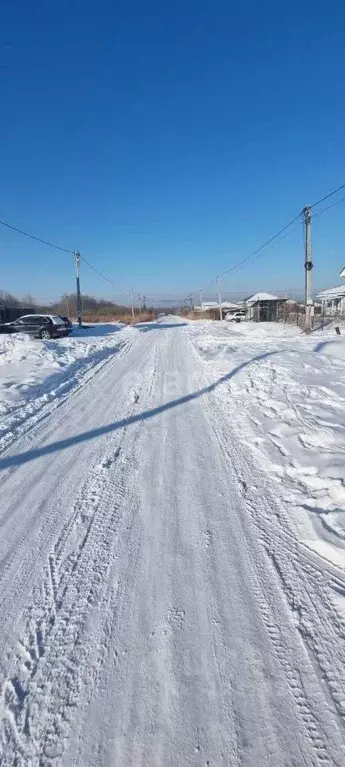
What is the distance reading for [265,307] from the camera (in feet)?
178

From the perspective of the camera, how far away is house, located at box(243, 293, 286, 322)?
50.0 meters

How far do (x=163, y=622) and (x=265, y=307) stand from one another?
55283 millimetres

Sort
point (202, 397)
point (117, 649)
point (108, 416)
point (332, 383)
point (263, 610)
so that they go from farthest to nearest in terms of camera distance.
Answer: point (332, 383) < point (202, 397) < point (108, 416) < point (263, 610) < point (117, 649)

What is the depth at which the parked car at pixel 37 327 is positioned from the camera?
2420 cm

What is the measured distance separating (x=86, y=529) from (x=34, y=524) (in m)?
0.51

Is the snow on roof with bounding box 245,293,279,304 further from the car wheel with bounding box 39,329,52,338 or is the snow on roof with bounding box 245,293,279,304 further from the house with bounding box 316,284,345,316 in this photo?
the car wheel with bounding box 39,329,52,338

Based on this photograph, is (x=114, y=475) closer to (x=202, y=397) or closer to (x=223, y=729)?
(x=223, y=729)

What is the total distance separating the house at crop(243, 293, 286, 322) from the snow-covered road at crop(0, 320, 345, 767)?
4447cm

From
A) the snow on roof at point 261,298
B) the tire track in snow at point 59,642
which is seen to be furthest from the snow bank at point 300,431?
the snow on roof at point 261,298

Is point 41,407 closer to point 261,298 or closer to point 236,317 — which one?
point 261,298

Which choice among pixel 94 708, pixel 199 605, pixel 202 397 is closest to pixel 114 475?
pixel 199 605

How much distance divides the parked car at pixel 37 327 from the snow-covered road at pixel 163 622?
21.0 metres

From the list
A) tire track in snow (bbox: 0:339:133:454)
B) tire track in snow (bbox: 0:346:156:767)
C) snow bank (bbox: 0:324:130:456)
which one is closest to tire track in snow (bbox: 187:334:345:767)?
tire track in snow (bbox: 0:346:156:767)

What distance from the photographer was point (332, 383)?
8.57m
